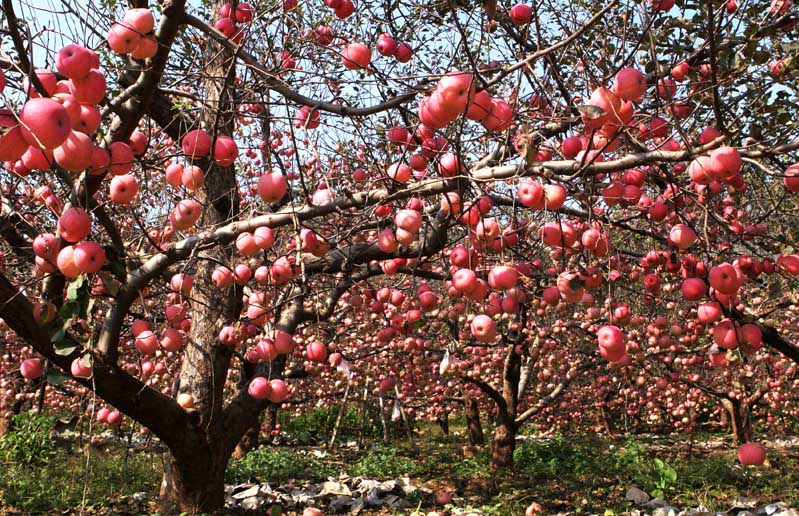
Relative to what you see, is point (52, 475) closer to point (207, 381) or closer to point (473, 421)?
point (207, 381)

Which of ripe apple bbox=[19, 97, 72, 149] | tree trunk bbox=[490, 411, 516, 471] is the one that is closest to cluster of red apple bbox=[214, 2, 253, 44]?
ripe apple bbox=[19, 97, 72, 149]

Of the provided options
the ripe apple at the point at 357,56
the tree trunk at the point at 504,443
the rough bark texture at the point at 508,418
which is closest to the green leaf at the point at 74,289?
the ripe apple at the point at 357,56

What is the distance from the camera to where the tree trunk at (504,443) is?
9.45 metres

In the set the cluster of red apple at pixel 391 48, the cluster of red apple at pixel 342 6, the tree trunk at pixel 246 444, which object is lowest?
the tree trunk at pixel 246 444

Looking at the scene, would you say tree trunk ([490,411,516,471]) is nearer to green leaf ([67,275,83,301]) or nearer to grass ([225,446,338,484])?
grass ([225,446,338,484])

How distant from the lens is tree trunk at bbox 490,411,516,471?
31.0 ft

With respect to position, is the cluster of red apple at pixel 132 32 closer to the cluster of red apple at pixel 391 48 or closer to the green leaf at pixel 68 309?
the green leaf at pixel 68 309

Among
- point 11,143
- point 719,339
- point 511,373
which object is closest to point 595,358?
point 511,373

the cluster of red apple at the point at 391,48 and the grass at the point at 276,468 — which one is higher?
the cluster of red apple at the point at 391,48

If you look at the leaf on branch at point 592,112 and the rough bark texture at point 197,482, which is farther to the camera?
the rough bark texture at point 197,482

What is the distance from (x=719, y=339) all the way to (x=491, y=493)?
19.9 feet

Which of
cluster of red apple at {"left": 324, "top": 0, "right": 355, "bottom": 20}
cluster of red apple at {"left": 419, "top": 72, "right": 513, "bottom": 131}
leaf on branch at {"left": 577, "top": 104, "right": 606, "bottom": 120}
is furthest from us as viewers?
cluster of red apple at {"left": 324, "top": 0, "right": 355, "bottom": 20}

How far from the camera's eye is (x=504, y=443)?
951 cm

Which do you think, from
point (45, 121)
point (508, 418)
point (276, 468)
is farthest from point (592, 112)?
point (276, 468)
